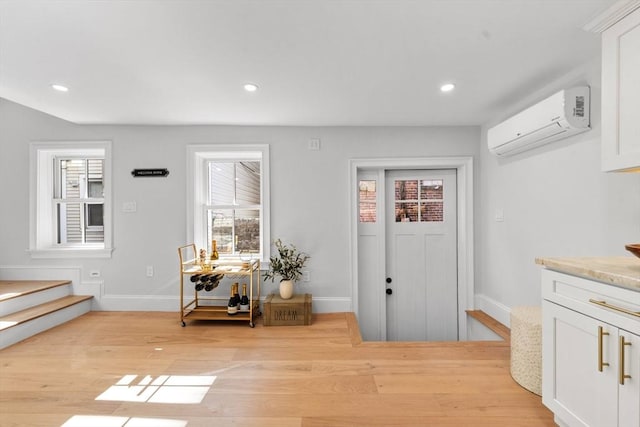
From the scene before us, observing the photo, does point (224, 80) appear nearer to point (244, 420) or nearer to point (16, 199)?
point (244, 420)

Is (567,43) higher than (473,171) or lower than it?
higher

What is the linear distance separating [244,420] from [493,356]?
1.94m

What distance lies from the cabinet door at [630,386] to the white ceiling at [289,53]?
157 centimetres

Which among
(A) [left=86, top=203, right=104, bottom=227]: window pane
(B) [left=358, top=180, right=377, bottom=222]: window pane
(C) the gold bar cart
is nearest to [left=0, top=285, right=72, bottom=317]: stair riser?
(A) [left=86, top=203, right=104, bottom=227]: window pane

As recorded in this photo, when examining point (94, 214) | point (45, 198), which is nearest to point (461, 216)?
point (94, 214)

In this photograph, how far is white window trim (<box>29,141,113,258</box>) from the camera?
3.39 metres

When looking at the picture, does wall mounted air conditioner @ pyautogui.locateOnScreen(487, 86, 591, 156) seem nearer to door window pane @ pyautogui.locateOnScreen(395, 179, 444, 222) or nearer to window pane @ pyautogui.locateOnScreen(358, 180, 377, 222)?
door window pane @ pyautogui.locateOnScreen(395, 179, 444, 222)

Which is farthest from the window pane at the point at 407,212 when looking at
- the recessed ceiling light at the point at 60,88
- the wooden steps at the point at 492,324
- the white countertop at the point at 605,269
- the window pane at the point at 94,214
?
the window pane at the point at 94,214

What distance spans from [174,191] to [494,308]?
3744mm

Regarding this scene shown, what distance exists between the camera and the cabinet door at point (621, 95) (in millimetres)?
1406

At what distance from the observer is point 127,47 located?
1.82m

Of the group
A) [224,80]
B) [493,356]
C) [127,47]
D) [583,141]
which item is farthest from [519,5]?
[493,356]

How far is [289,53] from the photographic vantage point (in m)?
1.88

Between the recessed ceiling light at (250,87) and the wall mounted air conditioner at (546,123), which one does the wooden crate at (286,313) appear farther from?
the wall mounted air conditioner at (546,123)
